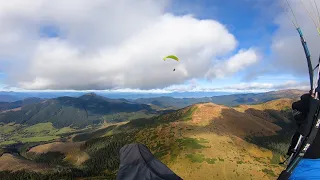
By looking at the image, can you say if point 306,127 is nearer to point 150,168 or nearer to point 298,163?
point 298,163

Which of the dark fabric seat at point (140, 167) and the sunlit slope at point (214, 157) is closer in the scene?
the dark fabric seat at point (140, 167)

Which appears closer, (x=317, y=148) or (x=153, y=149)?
(x=317, y=148)

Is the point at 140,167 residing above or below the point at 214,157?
above

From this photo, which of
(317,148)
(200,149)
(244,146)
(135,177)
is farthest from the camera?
(244,146)

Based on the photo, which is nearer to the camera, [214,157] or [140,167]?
[140,167]

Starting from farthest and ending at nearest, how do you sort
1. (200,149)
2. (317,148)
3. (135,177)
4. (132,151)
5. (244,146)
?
(244,146)
(200,149)
(132,151)
(135,177)
(317,148)

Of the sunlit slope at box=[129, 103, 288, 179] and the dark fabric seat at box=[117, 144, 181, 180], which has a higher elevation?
the dark fabric seat at box=[117, 144, 181, 180]

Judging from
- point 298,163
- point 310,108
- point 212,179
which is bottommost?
point 212,179

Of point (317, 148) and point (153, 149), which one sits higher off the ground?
point (317, 148)

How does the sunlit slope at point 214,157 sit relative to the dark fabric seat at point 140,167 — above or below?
below

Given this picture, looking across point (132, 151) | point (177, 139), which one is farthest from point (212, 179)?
point (132, 151)

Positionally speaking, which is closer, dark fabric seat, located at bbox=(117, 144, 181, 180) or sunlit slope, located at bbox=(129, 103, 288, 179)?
dark fabric seat, located at bbox=(117, 144, 181, 180)
